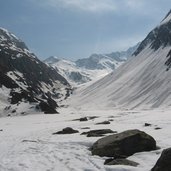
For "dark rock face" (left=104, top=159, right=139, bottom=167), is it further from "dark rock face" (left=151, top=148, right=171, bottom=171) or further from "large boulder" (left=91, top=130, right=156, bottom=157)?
"dark rock face" (left=151, top=148, right=171, bottom=171)

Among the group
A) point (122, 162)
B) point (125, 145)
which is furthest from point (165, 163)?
point (125, 145)

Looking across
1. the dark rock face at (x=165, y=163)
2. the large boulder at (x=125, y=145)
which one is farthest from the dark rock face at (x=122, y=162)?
the dark rock face at (x=165, y=163)

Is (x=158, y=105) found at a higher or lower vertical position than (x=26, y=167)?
A: lower

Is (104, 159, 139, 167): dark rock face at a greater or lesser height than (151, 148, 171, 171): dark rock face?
lesser

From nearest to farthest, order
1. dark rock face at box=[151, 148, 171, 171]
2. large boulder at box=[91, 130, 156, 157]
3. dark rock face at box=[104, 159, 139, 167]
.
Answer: dark rock face at box=[151, 148, 171, 171] → dark rock face at box=[104, 159, 139, 167] → large boulder at box=[91, 130, 156, 157]

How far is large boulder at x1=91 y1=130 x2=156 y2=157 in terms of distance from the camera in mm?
23644

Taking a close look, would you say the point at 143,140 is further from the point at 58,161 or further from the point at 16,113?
the point at 16,113

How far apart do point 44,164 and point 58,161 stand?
1.00 meters

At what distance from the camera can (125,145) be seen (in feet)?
78.8

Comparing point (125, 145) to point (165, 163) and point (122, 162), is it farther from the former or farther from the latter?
point (165, 163)

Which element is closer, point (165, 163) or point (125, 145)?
point (165, 163)

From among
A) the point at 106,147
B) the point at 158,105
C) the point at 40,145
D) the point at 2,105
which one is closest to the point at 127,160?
the point at 106,147

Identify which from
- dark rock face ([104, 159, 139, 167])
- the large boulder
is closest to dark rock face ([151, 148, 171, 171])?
dark rock face ([104, 159, 139, 167])

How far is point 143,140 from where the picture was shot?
2470 cm
